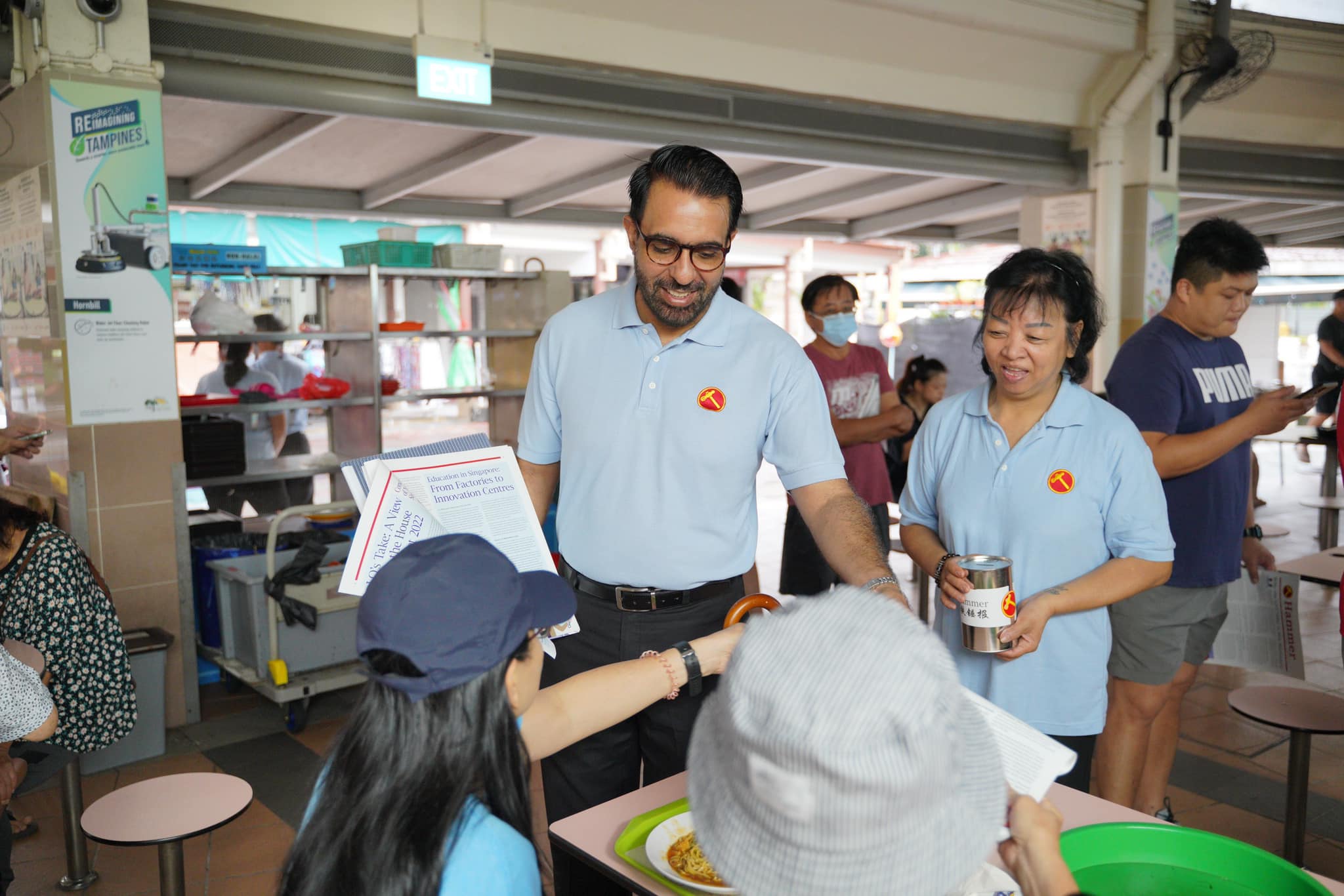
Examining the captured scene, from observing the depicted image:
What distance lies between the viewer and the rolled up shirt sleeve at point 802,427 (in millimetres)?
2152

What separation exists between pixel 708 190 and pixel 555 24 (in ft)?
12.9

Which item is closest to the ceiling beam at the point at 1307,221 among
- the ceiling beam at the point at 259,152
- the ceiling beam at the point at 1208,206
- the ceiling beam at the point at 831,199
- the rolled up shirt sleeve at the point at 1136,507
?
the ceiling beam at the point at 1208,206

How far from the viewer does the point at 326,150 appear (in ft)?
24.8

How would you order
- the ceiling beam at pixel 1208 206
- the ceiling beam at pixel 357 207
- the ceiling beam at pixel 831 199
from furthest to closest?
1. the ceiling beam at pixel 1208 206
2. the ceiling beam at pixel 831 199
3. the ceiling beam at pixel 357 207

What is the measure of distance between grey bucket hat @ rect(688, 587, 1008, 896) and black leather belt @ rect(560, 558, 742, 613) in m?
1.16

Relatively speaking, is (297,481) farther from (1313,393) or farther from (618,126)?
(1313,393)

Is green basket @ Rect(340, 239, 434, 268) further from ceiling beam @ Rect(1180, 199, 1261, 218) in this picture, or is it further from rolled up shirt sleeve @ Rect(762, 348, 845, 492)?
ceiling beam @ Rect(1180, 199, 1261, 218)

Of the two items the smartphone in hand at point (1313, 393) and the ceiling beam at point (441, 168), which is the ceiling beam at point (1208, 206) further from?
the smartphone in hand at point (1313, 393)

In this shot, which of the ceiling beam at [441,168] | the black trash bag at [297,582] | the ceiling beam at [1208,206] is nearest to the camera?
the black trash bag at [297,582]

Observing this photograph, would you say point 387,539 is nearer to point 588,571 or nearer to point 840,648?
point 588,571

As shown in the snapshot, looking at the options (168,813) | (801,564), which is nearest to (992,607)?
(168,813)

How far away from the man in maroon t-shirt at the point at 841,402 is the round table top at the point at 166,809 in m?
2.58

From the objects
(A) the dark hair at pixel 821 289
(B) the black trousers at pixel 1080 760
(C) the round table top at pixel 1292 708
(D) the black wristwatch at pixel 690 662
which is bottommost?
(C) the round table top at pixel 1292 708

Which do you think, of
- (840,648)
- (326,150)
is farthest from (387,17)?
(840,648)
